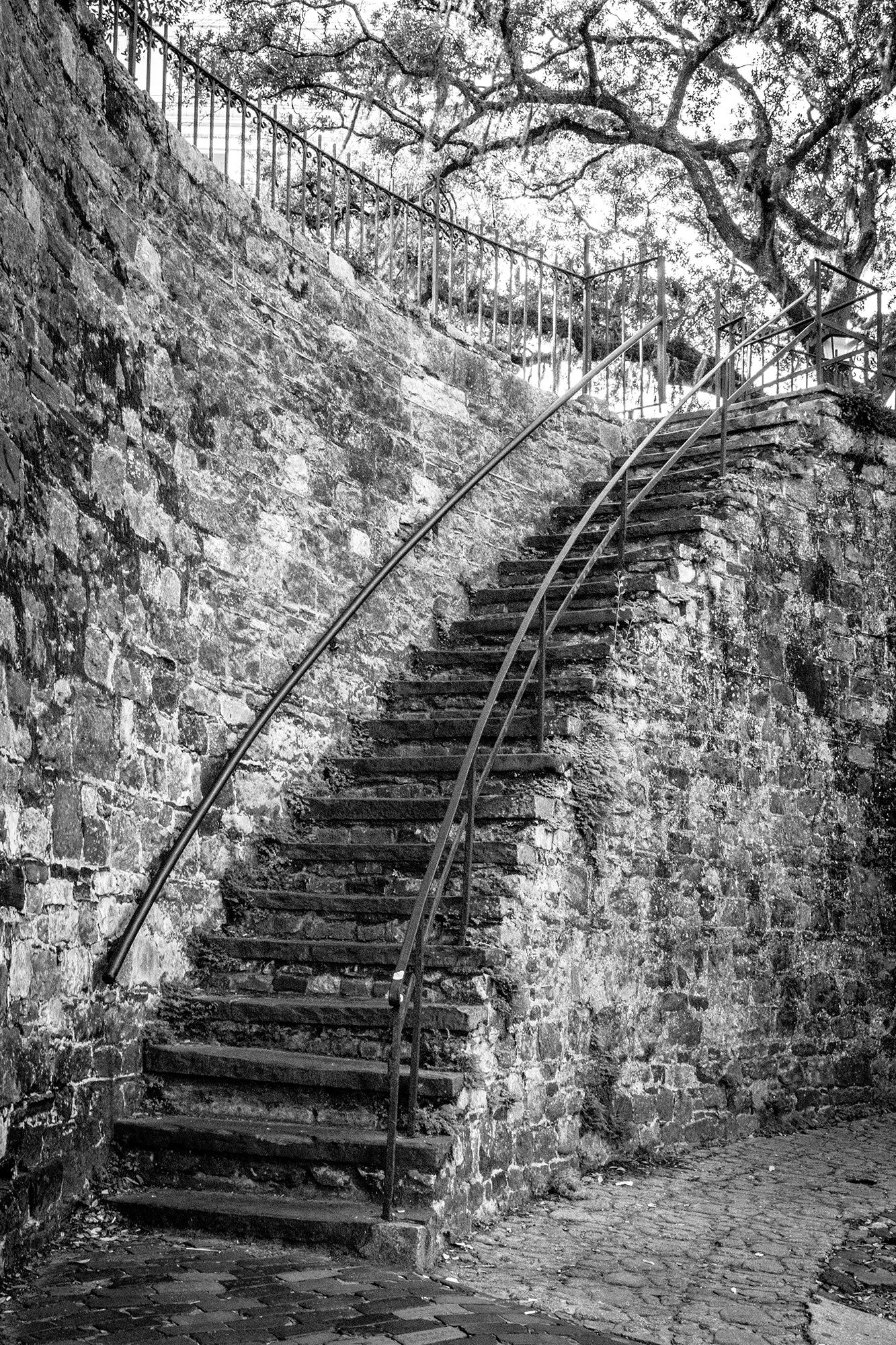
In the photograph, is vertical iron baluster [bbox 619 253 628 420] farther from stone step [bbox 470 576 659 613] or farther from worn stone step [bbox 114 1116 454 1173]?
worn stone step [bbox 114 1116 454 1173]

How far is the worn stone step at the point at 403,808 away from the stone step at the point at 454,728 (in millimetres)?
457

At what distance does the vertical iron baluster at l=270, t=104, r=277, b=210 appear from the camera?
7652mm

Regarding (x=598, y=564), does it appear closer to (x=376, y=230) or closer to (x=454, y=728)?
(x=454, y=728)

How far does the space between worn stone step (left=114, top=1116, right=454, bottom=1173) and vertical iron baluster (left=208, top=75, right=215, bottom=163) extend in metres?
4.55

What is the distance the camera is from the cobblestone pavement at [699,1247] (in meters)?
4.32

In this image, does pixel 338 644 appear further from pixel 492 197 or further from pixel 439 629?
pixel 492 197

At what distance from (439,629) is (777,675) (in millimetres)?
2047

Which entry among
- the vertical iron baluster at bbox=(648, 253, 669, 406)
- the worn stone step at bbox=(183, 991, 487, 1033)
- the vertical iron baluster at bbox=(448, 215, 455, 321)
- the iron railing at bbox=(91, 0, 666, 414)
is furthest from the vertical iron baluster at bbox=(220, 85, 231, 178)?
the worn stone step at bbox=(183, 991, 487, 1033)

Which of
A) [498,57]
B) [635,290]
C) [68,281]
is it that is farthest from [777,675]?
[498,57]

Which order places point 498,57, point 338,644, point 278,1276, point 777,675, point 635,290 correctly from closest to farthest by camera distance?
1. point 278,1276
2. point 338,644
3. point 777,675
4. point 635,290
5. point 498,57

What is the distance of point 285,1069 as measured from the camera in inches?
213

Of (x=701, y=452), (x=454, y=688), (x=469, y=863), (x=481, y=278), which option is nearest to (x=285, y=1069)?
(x=469, y=863)

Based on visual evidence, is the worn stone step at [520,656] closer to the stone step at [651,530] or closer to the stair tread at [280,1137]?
the stone step at [651,530]

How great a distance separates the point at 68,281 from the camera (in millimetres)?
5480
